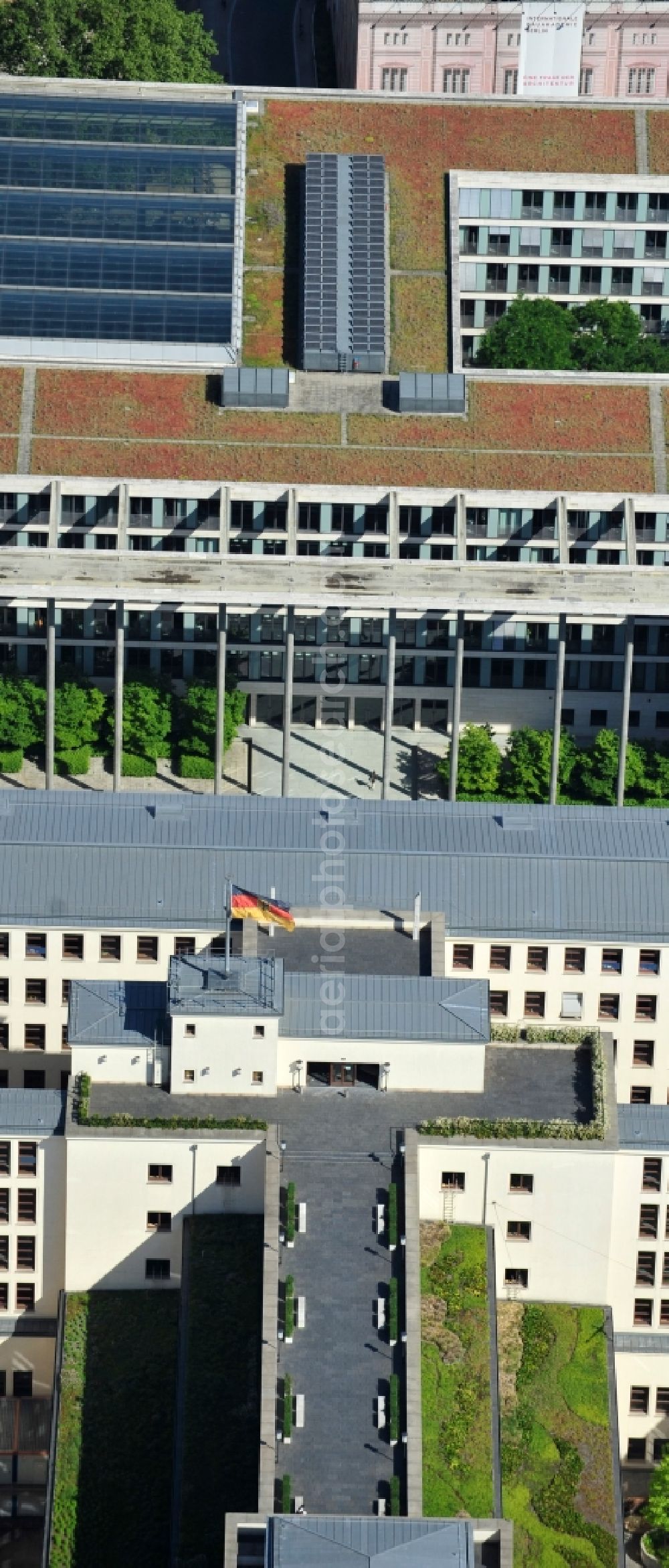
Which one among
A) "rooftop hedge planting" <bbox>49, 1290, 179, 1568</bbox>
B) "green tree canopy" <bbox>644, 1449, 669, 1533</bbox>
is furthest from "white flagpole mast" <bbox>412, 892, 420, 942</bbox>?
"green tree canopy" <bbox>644, 1449, 669, 1533</bbox>

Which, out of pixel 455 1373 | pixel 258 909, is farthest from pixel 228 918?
pixel 455 1373

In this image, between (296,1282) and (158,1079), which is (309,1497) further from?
(158,1079)

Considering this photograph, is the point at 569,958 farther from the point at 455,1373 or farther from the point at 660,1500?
the point at 660,1500

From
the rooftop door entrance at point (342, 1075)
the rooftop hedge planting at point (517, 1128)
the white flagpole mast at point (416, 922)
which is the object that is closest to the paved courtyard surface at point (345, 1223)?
the rooftop door entrance at point (342, 1075)

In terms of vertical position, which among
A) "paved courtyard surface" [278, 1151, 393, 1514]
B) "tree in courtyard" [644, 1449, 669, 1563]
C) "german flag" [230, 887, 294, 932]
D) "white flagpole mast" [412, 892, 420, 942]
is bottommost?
"tree in courtyard" [644, 1449, 669, 1563]

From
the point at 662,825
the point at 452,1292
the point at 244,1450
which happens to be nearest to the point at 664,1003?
the point at 662,825

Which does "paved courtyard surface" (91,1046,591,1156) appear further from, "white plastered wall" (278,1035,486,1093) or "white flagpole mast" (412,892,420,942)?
"white flagpole mast" (412,892,420,942)

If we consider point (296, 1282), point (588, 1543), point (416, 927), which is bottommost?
point (588, 1543)

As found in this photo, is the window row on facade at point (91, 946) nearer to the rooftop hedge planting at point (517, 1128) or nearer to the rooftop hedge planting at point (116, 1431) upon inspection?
the rooftop hedge planting at point (517, 1128)
